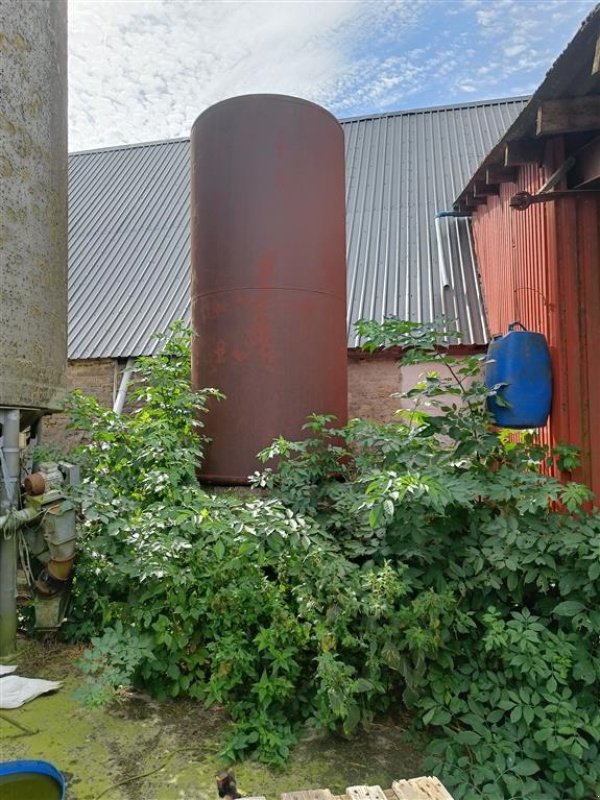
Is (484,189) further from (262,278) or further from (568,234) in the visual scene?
(262,278)

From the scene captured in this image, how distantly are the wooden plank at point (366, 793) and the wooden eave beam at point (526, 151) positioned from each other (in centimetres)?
436

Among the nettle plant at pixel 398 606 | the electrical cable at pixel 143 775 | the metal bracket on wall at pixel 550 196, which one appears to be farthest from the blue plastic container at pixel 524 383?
the electrical cable at pixel 143 775

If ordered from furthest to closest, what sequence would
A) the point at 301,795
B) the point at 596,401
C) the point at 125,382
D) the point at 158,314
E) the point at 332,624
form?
the point at 158,314 < the point at 125,382 < the point at 596,401 < the point at 332,624 < the point at 301,795

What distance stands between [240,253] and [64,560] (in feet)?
9.16

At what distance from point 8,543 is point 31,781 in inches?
92.5

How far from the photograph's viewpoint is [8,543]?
4.21 meters

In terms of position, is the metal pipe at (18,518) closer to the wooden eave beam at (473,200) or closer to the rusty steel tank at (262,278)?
the rusty steel tank at (262,278)

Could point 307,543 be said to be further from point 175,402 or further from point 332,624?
point 175,402

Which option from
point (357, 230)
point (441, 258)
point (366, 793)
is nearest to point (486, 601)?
point (366, 793)

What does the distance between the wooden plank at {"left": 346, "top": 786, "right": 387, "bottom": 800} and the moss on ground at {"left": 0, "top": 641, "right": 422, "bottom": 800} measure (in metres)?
0.75

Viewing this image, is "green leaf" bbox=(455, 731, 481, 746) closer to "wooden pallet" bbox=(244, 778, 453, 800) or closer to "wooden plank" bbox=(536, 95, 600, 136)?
"wooden pallet" bbox=(244, 778, 453, 800)

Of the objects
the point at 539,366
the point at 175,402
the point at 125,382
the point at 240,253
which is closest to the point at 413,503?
the point at 539,366

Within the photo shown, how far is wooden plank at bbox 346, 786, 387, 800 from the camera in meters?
2.10

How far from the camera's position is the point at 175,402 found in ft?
14.8
